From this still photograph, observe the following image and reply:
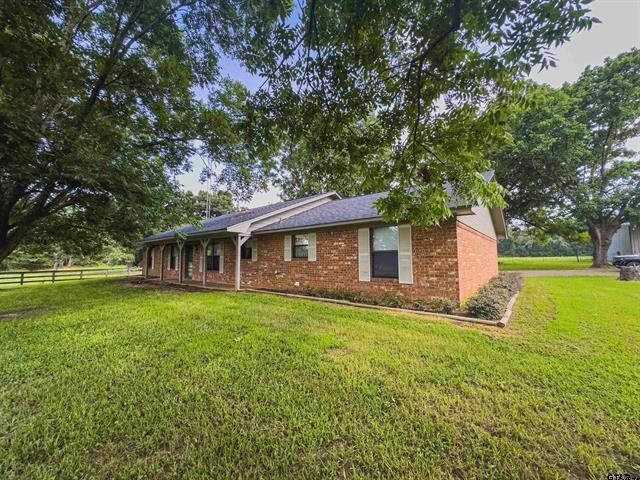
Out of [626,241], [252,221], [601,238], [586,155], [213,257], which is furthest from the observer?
[626,241]

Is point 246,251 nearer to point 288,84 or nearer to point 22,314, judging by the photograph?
point 22,314

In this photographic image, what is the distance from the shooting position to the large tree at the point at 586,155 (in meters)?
18.6

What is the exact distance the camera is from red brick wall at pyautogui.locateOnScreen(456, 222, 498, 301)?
726 cm

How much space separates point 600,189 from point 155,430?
29176 mm

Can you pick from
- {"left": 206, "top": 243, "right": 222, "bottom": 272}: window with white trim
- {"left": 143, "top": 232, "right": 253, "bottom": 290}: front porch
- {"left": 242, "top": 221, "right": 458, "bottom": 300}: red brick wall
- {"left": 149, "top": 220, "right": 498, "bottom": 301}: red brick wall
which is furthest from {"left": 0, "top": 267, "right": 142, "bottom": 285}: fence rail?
{"left": 242, "top": 221, "right": 458, "bottom": 300}: red brick wall

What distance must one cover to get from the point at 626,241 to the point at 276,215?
1407 inches

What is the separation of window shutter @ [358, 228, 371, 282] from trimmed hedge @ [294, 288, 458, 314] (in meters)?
0.56

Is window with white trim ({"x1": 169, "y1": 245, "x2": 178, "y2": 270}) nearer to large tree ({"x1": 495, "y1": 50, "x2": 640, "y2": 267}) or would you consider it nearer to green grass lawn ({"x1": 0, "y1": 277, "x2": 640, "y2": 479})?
green grass lawn ({"x1": 0, "y1": 277, "x2": 640, "y2": 479})

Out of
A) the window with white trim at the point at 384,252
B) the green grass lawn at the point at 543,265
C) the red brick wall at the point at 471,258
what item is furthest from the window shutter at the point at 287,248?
the green grass lawn at the point at 543,265

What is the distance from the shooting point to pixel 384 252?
26.7 ft

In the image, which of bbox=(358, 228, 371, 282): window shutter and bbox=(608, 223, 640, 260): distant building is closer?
bbox=(358, 228, 371, 282): window shutter

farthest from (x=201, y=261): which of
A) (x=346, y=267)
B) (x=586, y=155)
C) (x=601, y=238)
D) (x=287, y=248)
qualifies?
(x=601, y=238)

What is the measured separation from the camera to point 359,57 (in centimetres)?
330

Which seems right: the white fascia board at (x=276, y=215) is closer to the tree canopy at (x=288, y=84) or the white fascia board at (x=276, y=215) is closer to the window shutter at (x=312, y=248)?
the window shutter at (x=312, y=248)
